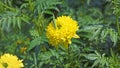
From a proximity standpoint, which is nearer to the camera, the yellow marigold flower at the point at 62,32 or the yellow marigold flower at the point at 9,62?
the yellow marigold flower at the point at 9,62

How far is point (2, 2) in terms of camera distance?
13.5 feet

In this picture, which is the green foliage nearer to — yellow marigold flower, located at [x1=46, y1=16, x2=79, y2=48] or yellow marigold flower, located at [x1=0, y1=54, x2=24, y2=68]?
yellow marigold flower, located at [x1=46, y1=16, x2=79, y2=48]

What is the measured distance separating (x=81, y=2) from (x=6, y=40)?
153 centimetres

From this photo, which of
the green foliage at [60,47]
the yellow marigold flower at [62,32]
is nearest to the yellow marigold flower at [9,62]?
the green foliage at [60,47]

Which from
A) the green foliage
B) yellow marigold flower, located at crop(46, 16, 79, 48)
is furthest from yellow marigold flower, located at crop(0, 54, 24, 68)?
yellow marigold flower, located at crop(46, 16, 79, 48)

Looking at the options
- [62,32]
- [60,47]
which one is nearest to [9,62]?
[62,32]

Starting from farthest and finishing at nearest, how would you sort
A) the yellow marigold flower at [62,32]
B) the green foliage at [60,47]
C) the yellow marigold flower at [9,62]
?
1. the green foliage at [60,47]
2. the yellow marigold flower at [62,32]
3. the yellow marigold flower at [9,62]

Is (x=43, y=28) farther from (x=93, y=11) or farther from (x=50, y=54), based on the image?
(x=93, y=11)

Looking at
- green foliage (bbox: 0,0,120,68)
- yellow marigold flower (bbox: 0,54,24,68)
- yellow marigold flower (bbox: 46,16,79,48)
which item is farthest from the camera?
green foliage (bbox: 0,0,120,68)

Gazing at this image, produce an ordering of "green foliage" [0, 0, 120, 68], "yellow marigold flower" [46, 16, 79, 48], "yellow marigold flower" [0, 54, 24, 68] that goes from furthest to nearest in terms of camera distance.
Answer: "green foliage" [0, 0, 120, 68]
"yellow marigold flower" [46, 16, 79, 48]
"yellow marigold flower" [0, 54, 24, 68]

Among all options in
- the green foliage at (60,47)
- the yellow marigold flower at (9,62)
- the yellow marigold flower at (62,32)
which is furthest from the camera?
the green foliage at (60,47)

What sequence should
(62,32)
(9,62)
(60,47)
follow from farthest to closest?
1. (60,47)
2. (62,32)
3. (9,62)

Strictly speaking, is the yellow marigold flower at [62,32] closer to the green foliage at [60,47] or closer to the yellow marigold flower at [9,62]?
the green foliage at [60,47]

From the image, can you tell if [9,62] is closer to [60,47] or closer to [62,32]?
[62,32]
